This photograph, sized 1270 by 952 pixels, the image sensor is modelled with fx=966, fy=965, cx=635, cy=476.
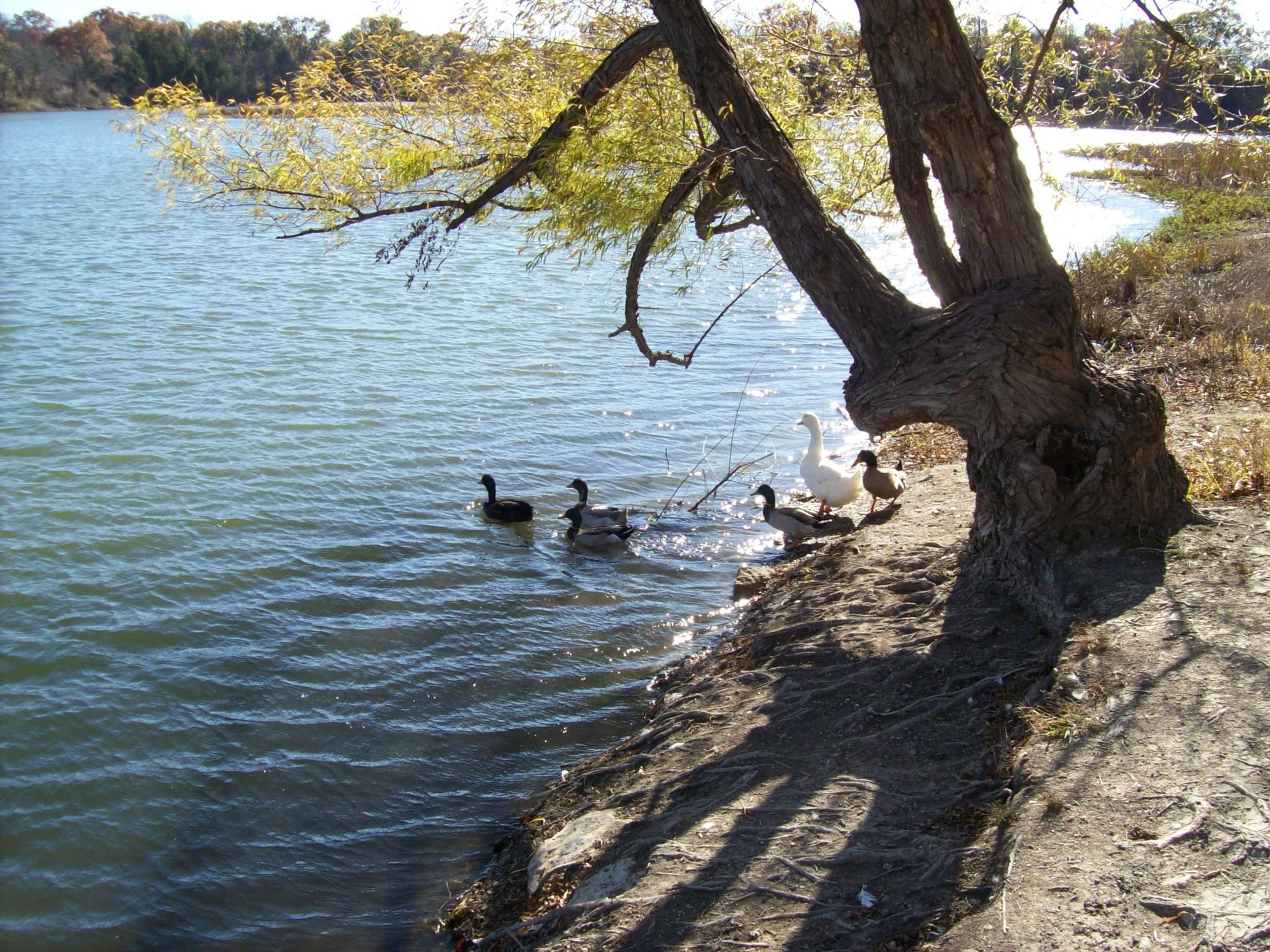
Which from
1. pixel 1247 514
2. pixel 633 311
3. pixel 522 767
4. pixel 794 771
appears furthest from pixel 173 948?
pixel 1247 514

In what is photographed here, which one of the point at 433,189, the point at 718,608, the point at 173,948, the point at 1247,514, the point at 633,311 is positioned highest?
the point at 433,189

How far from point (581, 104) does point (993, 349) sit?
3.88 m

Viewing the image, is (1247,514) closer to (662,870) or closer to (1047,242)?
(1047,242)

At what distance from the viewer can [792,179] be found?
6996 millimetres

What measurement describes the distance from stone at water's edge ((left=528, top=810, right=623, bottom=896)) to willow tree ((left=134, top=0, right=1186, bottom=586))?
324 centimetres

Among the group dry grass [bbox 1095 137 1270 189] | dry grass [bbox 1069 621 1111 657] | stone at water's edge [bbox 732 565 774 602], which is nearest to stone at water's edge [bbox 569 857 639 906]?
dry grass [bbox 1069 621 1111 657]

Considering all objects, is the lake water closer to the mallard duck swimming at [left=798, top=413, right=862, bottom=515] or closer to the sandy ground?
the mallard duck swimming at [left=798, top=413, right=862, bottom=515]

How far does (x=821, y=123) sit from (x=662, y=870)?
304 inches

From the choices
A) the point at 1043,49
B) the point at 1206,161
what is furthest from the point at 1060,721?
the point at 1206,161

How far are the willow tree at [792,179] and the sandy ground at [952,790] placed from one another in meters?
0.77

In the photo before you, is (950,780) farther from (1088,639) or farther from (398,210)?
(398,210)

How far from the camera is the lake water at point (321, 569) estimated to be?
6.50m

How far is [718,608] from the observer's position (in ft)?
32.3

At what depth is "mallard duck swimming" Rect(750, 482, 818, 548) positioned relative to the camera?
1115cm
